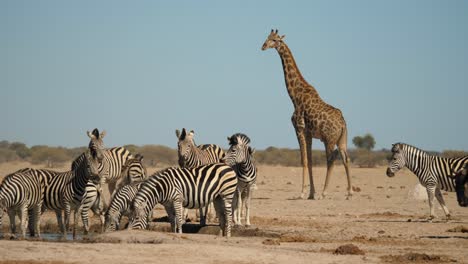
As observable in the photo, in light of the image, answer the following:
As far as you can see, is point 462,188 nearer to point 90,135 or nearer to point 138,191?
point 138,191

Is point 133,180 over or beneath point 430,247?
over

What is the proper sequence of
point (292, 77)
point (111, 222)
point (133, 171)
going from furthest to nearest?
1. point (292, 77)
2. point (133, 171)
3. point (111, 222)

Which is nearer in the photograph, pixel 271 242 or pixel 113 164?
pixel 271 242

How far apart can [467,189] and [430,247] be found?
4.43 ft

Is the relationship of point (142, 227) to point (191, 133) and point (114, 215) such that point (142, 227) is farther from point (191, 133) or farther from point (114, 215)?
point (191, 133)

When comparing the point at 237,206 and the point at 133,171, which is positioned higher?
the point at 133,171

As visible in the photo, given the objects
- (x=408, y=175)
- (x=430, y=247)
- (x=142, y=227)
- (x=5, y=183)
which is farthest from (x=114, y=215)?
(x=408, y=175)

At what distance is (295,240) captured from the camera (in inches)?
621

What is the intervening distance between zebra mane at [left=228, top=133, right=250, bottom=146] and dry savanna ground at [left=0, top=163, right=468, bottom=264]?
1.69m

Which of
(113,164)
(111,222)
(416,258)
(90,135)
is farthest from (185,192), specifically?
(416,258)

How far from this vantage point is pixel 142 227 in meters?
15.5

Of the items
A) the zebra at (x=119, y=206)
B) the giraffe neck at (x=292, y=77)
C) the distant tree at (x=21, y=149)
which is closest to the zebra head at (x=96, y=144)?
the zebra at (x=119, y=206)

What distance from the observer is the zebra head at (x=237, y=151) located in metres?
17.4

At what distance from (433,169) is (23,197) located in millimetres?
8710
